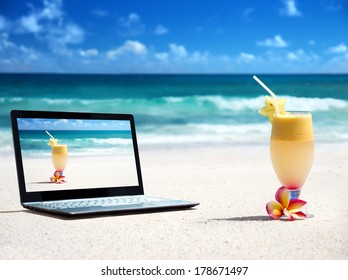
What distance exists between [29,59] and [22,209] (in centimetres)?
1758

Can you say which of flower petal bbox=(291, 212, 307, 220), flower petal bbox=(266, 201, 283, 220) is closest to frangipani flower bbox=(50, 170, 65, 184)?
flower petal bbox=(266, 201, 283, 220)

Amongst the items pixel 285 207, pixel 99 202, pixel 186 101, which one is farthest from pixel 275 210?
pixel 186 101

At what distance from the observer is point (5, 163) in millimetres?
6141

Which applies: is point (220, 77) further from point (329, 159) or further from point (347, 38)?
point (329, 159)

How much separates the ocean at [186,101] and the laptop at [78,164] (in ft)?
14.3

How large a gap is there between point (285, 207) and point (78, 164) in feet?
3.46

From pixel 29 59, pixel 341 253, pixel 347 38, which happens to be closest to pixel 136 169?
pixel 341 253

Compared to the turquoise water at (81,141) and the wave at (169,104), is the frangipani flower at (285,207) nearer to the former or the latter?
the turquoise water at (81,141)

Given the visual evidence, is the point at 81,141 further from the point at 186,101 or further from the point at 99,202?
the point at 186,101

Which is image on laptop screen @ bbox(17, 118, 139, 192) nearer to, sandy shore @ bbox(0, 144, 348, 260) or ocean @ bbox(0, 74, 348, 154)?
sandy shore @ bbox(0, 144, 348, 260)

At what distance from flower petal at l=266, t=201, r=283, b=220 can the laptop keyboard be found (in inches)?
25.4

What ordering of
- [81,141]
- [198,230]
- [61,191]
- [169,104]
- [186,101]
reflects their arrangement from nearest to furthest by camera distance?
[198,230] → [61,191] → [81,141] → [169,104] → [186,101]

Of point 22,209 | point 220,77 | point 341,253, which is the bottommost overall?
point 341,253

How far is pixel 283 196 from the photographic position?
9.51 feet
